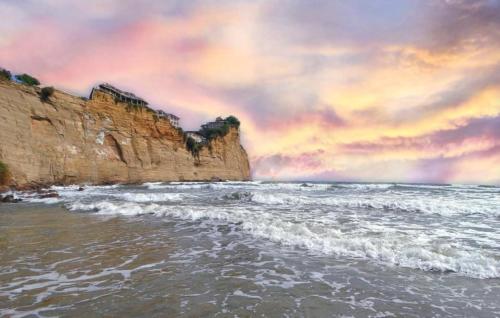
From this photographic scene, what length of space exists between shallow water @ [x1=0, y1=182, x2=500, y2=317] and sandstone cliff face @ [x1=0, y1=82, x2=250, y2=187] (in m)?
20.5

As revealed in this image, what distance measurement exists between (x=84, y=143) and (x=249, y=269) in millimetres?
35414

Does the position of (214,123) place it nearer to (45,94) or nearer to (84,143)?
(84,143)

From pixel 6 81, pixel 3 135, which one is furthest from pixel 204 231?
pixel 6 81

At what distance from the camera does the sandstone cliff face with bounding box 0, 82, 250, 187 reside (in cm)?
2541

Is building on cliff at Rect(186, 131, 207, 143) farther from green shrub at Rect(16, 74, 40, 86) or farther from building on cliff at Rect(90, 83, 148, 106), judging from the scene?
green shrub at Rect(16, 74, 40, 86)

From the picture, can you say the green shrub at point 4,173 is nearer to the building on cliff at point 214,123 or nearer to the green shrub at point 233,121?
the green shrub at point 233,121

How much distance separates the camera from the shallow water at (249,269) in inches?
145

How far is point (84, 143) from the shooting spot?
34.4 meters

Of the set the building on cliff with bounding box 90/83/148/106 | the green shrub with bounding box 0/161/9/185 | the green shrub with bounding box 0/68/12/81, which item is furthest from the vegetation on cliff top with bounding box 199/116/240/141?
the green shrub with bounding box 0/161/9/185

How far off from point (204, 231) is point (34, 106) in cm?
2874

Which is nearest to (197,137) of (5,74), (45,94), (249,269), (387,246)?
(45,94)

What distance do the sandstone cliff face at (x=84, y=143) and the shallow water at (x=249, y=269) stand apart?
20547 mm

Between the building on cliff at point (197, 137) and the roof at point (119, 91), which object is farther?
the building on cliff at point (197, 137)

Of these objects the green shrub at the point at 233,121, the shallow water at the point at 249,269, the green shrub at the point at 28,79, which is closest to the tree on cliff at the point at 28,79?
the green shrub at the point at 28,79
